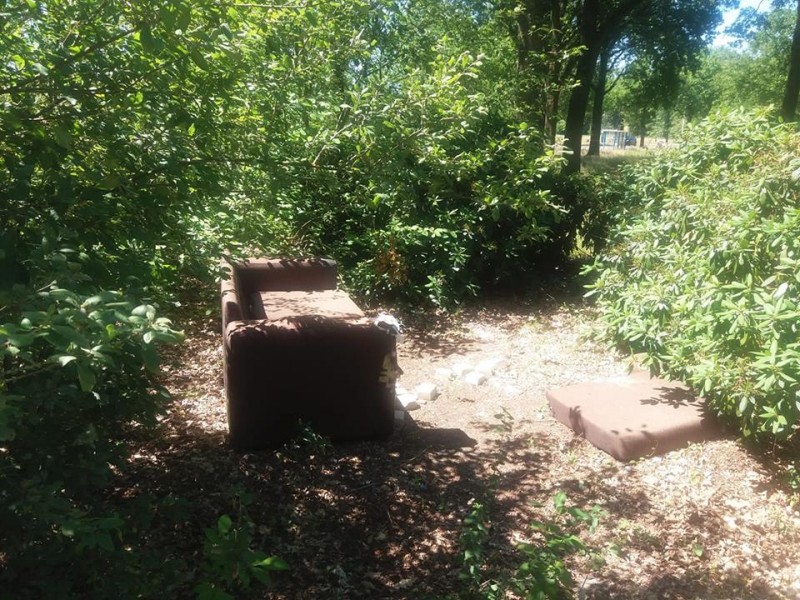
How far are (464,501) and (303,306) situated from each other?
218cm

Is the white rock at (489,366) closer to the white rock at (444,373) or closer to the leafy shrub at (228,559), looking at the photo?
the white rock at (444,373)

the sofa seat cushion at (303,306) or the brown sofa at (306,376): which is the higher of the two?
the sofa seat cushion at (303,306)

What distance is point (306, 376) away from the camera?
176 inches

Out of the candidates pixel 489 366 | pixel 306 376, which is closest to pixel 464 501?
pixel 306 376

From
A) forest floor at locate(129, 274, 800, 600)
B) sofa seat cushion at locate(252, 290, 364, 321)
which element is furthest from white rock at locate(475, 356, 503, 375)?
sofa seat cushion at locate(252, 290, 364, 321)

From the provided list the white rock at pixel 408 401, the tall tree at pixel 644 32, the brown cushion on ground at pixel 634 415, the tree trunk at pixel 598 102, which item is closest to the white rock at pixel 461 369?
the white rock at pixel 408 401

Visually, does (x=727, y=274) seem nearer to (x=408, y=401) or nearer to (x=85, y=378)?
(x=408, y=401)

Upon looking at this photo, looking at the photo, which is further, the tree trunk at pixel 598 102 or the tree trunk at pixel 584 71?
the tree trunk at pixel 598 102

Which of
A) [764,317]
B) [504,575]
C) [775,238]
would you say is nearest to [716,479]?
[764,317]

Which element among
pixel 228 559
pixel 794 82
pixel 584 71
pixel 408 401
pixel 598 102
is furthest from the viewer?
pixel 598 102

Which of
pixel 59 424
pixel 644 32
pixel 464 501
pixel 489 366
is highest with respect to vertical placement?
pixel 644 32

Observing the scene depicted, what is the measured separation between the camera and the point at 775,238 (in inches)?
160

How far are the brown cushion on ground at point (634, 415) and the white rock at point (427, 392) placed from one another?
105cm

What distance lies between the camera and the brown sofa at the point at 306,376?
430 centimetres
